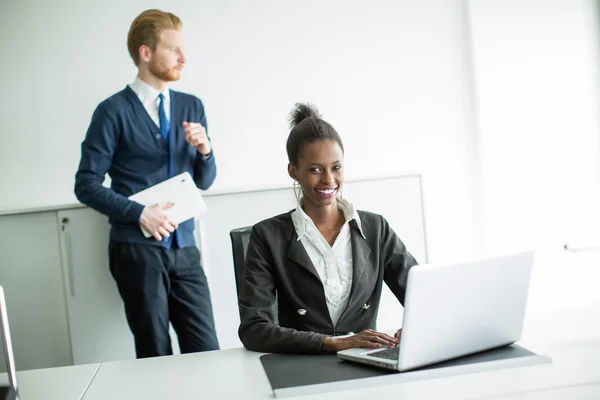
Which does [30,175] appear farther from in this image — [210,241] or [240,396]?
[240,396]

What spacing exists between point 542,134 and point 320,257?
245cm

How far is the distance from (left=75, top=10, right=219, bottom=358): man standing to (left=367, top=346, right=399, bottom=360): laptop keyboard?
1358 millimetres

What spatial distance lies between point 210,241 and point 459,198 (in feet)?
5.04

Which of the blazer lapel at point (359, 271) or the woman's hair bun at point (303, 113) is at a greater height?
the woman's hair bun at point (303, 113)

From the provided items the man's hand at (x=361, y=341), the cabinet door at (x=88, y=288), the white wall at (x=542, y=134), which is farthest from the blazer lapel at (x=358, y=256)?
the white wall at (x=542, y=134)

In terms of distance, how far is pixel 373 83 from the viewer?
12.6ft

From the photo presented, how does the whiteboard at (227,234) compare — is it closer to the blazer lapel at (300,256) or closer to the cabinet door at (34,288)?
the cabinet door at (34,288)

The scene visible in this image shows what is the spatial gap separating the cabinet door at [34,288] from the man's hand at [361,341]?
1.78 meters

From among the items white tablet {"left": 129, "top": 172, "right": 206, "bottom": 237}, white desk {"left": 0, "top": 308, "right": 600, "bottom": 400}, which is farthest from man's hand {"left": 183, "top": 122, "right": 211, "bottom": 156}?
white desk {"left": 0, "top": 308, "right": 600, "bottom": 400}

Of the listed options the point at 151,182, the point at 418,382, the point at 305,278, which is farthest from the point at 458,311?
the point at 151,182

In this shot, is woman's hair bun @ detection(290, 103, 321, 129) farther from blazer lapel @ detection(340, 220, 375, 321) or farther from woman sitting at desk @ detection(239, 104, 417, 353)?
blazer lapel @ detection(340, 220, 375, 321)

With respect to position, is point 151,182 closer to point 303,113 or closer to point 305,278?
point 303,113

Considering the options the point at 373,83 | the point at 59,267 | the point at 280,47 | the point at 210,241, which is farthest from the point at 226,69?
the point at 59,267

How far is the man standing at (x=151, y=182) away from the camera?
2650 mm
